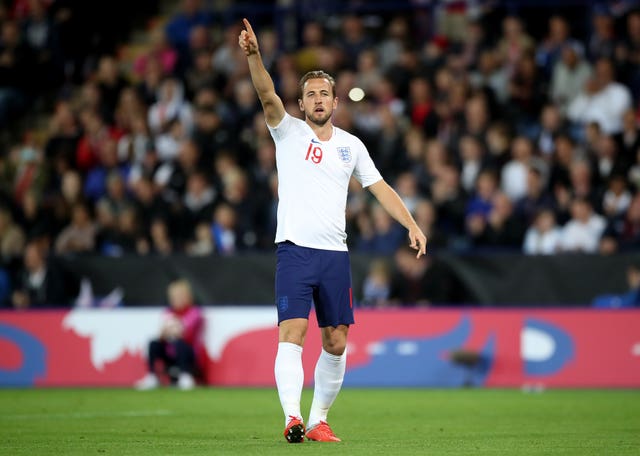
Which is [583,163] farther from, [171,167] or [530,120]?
[171,167]

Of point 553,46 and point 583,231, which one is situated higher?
point 553,46

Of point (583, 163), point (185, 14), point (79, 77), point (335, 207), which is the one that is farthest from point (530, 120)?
point (335, 207)

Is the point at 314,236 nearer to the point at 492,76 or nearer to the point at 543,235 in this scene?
the point at 543,235

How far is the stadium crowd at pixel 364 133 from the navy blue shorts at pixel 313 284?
8.10 meters

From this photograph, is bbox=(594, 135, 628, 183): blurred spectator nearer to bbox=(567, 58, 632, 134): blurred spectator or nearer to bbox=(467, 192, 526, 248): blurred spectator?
bbox=(567, 58, 632, 134): blurred spectator

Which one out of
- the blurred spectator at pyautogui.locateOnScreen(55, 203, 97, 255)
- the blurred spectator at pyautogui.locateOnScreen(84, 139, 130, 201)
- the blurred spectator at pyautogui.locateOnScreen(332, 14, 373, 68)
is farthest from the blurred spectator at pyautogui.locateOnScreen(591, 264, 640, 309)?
the blurred spectator at pyautogui.locateOnScreen(84, 139, 130, 201)

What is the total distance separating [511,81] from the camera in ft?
64.8

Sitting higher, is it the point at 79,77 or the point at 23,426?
the point at 79,77

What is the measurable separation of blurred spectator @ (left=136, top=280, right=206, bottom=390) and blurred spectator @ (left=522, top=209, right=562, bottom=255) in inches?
177

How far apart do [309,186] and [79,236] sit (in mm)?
10734

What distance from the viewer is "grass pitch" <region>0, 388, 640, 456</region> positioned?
8508mm

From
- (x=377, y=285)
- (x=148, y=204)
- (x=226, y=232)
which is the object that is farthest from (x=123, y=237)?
(x=377, y=285)

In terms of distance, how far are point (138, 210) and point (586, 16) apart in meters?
8.06

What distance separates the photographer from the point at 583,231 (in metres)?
17.2
